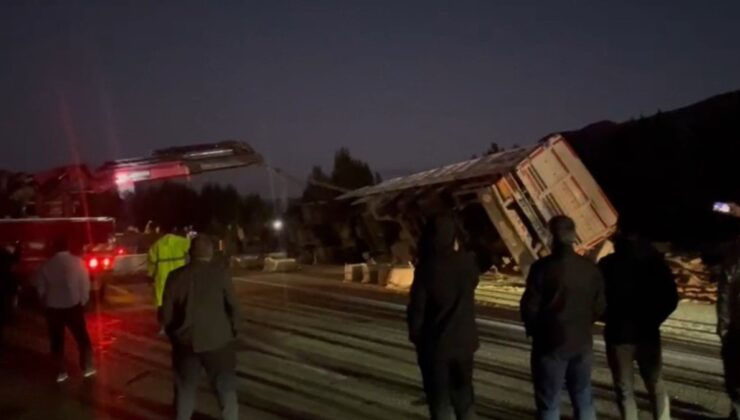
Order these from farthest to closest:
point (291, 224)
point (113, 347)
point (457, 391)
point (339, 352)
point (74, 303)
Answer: point (291, 224)
point (113, 347)
point (339, 352)
point (74, 303)
point (457, 391)

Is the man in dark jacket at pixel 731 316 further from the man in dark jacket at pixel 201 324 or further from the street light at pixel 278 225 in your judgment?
the street light at pixel 278 225

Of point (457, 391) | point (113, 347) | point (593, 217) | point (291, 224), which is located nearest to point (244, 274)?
point (291, 224)

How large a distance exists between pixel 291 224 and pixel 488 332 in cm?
2256

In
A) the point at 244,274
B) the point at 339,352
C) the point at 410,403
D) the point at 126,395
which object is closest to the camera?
the point at 410,403

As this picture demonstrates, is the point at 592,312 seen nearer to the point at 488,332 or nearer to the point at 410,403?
the point at 410,403

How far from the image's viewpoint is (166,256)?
10.1 meters

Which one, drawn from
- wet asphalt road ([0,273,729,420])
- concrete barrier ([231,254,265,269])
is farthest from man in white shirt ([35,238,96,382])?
concrete barrier ([231,254,265,269])

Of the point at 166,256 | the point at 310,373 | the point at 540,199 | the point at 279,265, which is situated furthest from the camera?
the point at 279,265

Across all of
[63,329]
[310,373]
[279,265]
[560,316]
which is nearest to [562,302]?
[560,316]

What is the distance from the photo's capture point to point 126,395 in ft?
30.1

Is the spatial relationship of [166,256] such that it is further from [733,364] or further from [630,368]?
[733,364]

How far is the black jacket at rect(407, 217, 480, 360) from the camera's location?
5926 mm

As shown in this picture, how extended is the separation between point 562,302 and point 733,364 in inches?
74.4

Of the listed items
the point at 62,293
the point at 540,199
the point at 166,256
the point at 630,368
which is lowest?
the point at 630,368
